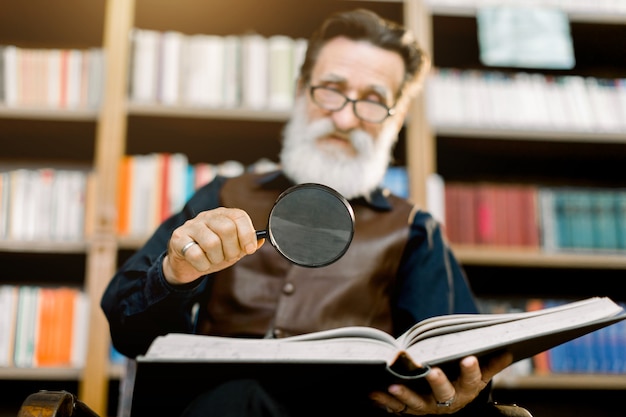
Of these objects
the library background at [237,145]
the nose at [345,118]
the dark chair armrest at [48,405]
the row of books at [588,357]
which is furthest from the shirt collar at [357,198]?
the row of books at [588,357]

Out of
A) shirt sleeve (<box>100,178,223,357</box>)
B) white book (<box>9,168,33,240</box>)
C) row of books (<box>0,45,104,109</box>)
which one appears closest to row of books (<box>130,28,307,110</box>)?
row of books (<box>0,45,104,109</box>)

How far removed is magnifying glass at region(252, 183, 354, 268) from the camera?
729mm

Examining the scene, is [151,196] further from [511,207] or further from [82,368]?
[511,207]

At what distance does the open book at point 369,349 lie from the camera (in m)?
0.67

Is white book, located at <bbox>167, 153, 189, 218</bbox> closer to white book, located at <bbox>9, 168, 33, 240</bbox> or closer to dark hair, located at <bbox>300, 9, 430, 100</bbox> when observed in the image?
white book, located at <bbox>9, 168, 33, 240</bbox>

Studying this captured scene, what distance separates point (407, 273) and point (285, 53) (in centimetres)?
90

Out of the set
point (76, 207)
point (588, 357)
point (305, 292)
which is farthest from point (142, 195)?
point (588, 357)

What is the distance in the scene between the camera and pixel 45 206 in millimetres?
1791

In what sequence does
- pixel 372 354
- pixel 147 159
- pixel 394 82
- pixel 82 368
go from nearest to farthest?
1. pixel 372 354
2. pixel 394 82
3. pixel 82 368
4. pixel 147 159

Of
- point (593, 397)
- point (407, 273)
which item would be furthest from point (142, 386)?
point (593, 397)

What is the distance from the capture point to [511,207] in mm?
1901

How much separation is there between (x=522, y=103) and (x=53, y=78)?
1.41 meters

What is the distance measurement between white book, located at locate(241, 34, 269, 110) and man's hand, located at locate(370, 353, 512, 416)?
124 centimetres

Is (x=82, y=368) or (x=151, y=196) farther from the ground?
(x=151, y=196)
